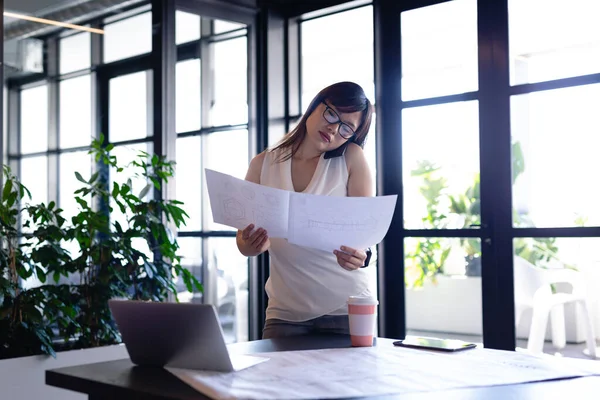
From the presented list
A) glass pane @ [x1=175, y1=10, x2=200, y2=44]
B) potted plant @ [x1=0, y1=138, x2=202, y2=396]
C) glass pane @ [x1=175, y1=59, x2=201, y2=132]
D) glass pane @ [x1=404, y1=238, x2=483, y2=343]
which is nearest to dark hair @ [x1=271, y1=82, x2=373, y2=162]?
potted plant @ [x1=0, y1=138, x2=202, y2=396]

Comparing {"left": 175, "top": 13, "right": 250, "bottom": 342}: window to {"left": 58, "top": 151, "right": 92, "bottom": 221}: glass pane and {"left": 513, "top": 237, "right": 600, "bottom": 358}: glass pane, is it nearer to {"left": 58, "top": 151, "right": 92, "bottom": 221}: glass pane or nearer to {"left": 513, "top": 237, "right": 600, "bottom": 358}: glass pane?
{"left": 58, "top": 151, "right": 92, "bottom": 221}: glass pane

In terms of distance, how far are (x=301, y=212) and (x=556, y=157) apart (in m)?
2.19

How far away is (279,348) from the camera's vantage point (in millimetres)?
1593

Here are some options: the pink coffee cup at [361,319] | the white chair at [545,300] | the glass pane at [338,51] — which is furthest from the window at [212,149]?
the pink coffee cup at [361,319]

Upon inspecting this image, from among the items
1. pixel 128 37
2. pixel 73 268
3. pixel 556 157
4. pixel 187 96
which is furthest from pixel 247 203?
pixel 187 96

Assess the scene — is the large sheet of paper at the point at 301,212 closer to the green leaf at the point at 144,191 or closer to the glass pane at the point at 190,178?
the green leaf at the point at 144,191

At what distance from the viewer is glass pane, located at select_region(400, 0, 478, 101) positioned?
380 cm

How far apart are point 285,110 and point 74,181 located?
4.96ft

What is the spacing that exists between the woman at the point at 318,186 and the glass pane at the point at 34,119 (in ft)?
5.73

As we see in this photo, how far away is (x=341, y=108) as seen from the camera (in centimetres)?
194

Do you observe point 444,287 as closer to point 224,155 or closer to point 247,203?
point 224,155

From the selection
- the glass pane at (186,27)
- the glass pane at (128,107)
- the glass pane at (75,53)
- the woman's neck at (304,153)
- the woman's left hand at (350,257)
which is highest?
the glass pane at (186,27)

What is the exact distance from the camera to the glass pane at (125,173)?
368 cm

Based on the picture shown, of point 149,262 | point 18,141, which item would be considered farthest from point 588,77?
point 18,141
